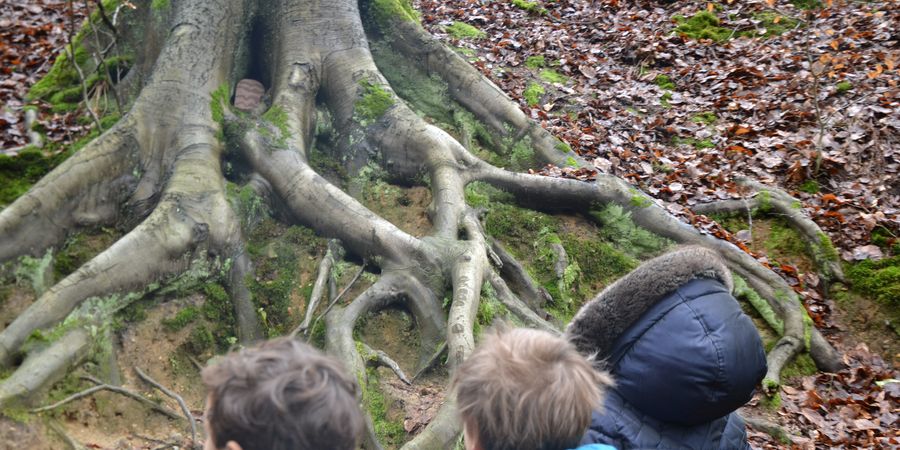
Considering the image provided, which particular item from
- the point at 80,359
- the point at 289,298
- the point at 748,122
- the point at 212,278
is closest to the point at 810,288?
the point at 748,122

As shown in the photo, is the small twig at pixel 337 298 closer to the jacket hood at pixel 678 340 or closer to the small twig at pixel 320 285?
the small twig at pixel 320 285

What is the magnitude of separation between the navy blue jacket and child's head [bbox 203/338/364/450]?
1.10 m

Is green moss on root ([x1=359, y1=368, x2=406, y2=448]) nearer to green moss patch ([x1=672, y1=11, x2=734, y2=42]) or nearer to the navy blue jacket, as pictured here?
the navy blue jacket

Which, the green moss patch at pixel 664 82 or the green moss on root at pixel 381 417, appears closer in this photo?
the green moss on root at pixel 381 417

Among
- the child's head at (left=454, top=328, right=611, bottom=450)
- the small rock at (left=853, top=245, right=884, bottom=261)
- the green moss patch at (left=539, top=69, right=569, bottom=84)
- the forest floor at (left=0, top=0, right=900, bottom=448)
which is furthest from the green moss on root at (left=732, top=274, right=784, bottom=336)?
the green moss patch at (left=539, top=69, right=569, bottom=84)

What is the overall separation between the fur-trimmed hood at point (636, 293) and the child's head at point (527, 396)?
0.55m

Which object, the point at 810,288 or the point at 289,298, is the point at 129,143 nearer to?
the point at 289,298

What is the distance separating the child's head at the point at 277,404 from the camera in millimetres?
1847

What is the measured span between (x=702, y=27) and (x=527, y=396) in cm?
933

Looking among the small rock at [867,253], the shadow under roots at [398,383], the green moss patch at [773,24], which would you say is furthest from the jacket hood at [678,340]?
the green moss patch at [773,24]

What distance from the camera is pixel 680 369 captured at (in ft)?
8.14

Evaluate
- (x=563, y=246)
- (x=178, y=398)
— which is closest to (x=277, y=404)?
(x=178, y=398)

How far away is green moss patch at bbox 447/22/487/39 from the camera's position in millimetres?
10109

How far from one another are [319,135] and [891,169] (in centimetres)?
531
